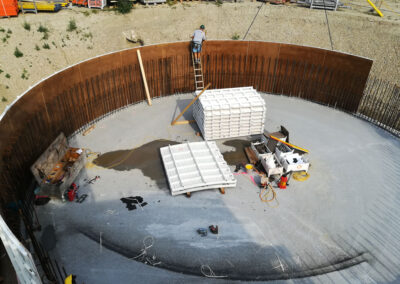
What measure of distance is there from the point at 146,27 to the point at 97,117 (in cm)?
1520

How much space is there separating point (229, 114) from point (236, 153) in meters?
1.94

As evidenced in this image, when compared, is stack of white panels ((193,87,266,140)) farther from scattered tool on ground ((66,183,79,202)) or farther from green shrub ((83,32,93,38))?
green shrub ((83,32,93,38))

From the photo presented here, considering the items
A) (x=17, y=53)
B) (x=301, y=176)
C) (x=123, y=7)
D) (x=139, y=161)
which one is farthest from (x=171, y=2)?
(x=301, y=176)

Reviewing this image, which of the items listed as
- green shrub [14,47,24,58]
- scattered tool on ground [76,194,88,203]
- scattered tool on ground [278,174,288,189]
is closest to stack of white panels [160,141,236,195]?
scattered tool on ground [278,174,288,189]

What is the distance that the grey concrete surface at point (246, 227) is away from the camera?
415 inches

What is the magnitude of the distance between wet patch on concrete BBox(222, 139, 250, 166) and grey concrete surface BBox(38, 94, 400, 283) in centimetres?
37

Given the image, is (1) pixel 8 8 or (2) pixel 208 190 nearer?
(2) pixel 208 190

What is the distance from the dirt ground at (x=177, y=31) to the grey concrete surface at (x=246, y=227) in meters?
11.9

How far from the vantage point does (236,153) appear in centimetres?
1567

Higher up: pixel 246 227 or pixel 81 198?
pixel 81 198

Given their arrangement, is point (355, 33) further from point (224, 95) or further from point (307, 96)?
point (224, 95)

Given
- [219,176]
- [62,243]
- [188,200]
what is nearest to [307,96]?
[219,176]

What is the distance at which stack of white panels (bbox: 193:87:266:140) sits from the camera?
1589 cm

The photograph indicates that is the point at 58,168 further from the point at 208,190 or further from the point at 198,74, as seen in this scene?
the point at 198,74
